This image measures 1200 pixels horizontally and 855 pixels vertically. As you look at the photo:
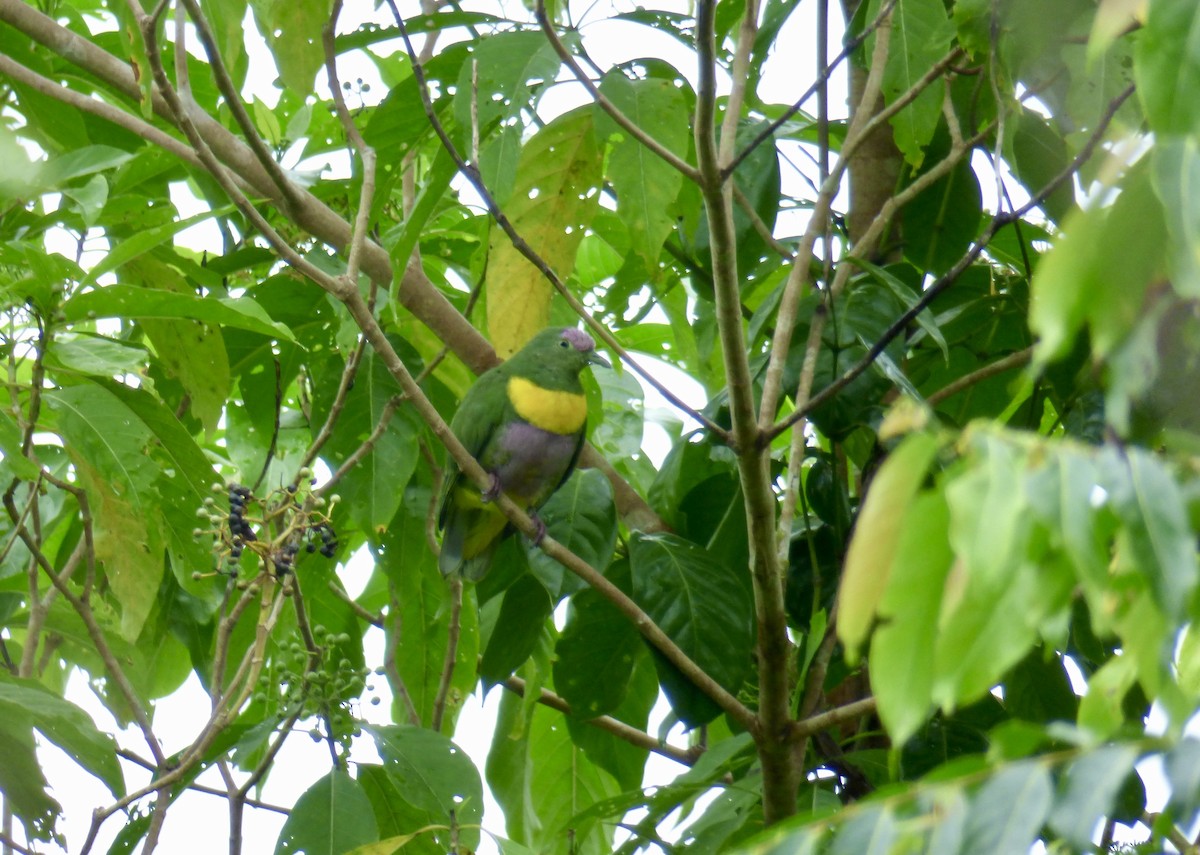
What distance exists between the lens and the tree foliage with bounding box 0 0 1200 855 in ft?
8.49

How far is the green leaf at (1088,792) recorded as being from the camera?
1092mm

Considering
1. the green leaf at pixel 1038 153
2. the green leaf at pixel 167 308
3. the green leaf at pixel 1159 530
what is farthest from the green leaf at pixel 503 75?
the green leaf at pixel 1159 530

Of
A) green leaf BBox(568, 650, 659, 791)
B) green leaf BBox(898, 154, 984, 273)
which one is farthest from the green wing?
green leaf BBox(898, 154, 984, 273)

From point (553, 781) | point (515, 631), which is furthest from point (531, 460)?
point (515, 631)

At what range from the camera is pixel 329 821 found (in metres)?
2.96

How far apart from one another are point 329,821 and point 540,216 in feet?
4.67

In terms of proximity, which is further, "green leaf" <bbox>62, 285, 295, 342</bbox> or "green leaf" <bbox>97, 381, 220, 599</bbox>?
"green leaf" <bbox>97, 381, 220, 599</bbox>

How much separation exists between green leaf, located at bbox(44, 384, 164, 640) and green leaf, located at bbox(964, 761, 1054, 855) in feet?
7.57

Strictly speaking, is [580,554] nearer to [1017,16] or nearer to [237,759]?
[237,759]

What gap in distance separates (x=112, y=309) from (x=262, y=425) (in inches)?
34.7

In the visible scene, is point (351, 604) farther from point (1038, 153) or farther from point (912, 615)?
point (912, 615)

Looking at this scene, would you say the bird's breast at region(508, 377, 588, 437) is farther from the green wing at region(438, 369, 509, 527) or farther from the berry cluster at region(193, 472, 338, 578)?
the berry cluster at region(193, 472, 338, 578)

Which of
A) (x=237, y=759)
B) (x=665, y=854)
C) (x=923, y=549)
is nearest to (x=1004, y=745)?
(x=923, y=549)

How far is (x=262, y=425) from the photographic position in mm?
3805
